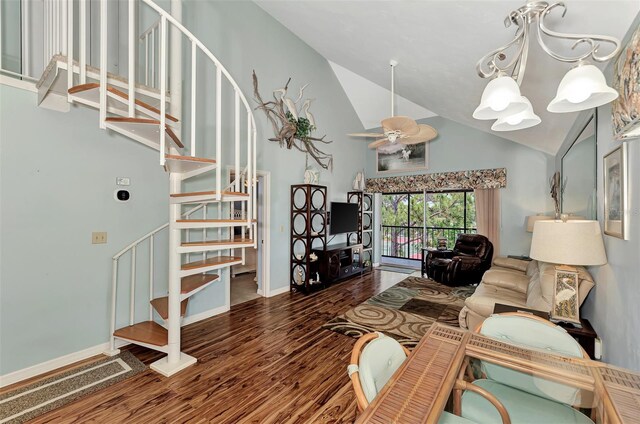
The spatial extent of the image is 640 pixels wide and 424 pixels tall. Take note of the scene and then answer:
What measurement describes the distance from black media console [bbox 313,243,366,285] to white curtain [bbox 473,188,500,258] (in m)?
2.49

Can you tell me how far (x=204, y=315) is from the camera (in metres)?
3.46

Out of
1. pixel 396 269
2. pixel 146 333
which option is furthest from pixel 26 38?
pixel 396 269

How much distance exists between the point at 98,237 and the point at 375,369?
2.85 meters

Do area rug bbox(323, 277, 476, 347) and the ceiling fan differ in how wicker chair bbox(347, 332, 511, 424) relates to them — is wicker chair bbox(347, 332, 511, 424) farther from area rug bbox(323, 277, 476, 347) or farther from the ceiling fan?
the ceiling fan

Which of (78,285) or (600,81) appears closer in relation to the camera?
(600,81)

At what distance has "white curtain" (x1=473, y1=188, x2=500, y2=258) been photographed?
5.33m

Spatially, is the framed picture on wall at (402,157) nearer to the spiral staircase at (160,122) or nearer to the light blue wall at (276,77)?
the light blue wall at (276,77)

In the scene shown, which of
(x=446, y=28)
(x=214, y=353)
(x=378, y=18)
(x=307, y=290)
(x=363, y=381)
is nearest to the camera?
(x=363, y=381)

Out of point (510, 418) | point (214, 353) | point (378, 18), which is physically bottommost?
point (214, 353)

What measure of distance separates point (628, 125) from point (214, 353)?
335 centimetres

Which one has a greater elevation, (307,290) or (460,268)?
(460,268)

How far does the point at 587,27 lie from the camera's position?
1.52 metres

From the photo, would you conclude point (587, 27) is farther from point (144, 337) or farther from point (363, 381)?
point (144, 337)

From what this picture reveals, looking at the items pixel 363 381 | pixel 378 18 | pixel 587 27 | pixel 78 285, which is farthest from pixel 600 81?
pixel 78 285
